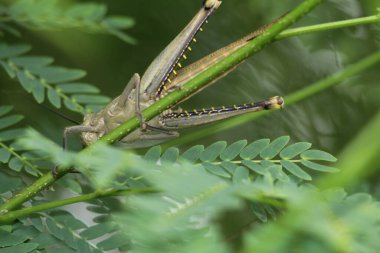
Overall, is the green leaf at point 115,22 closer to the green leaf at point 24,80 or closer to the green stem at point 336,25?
the green leaf at point 24,80

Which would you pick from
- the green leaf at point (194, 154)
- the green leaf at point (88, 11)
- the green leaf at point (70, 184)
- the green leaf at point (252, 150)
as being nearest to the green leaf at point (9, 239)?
the green leaf at point (70, 184)

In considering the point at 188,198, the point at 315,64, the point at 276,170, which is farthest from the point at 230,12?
the point at 188,198

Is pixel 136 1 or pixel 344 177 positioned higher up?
pixel 136 1

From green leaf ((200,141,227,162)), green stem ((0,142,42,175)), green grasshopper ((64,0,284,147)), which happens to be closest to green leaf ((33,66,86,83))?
green grasshopper ((64,0,284,147))

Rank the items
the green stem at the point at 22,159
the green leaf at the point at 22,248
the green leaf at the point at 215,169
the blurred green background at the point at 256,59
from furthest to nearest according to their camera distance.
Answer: the blurred green background at the point at 256,59
the green stem at the point at 22,159
the green leaf at the point at 22,248
the green leaf at the point at 215,169

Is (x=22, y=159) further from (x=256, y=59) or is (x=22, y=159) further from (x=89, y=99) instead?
(x=256, y=59)

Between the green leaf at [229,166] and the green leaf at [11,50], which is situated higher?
the green leaf at [11,50]

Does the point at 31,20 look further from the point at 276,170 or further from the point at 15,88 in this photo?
the point at 276,170

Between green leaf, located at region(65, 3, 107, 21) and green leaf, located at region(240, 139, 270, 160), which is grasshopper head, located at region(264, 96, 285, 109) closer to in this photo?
green leaf, located at region(240, 139, 270, 160)
